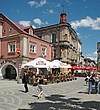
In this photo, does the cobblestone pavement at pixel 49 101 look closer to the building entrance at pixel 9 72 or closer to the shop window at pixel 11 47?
the shop window at pixel 11 47

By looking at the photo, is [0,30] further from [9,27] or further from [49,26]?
[49,26]

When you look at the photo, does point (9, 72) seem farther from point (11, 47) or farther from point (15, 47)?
point (15, 47)

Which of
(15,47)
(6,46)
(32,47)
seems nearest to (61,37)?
(32,47)

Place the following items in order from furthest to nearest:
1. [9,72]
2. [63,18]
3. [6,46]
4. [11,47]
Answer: [63,18] → [9,72] → [6,46] → [11,47]

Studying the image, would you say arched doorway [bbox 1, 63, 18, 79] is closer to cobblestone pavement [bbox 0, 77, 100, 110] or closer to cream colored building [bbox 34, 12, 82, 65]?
cream colored building [bbox 34, 12, 82, 65]

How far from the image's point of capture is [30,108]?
966 centimetres

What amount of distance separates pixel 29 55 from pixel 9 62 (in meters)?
3.30

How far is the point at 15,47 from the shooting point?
98.7 ft

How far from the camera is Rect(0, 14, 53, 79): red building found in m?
29.2

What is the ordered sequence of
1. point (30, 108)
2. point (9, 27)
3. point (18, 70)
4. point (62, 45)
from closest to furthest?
point (30, 108), point (18, 70), point (9, 27), point (62, 45)

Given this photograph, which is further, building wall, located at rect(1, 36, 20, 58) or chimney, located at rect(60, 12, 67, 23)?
chimney, located at rect(60, 12, 67, 23)

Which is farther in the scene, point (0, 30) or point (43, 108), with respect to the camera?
point (0, 30)

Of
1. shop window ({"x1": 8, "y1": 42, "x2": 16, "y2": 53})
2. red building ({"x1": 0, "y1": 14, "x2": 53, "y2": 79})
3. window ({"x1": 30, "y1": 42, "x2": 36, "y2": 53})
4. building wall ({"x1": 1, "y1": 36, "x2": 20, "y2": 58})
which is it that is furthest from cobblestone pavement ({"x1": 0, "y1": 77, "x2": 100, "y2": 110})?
window ({"x1": 30, "y1": 42, "x2": 36, "y2": 53})

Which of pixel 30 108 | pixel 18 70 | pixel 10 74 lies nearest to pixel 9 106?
pixel 30 108
